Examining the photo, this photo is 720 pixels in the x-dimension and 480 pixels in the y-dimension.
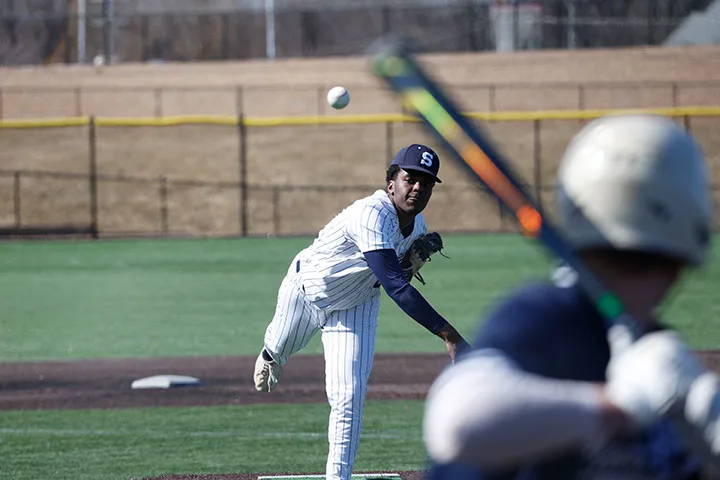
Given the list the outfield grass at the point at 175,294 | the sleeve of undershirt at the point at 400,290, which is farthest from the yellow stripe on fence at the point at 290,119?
the sleeve of undershirt at the point at 400,290

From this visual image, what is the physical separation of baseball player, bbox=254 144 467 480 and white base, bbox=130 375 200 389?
367 centimetres

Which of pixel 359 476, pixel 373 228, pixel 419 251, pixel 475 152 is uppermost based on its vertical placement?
pixel 475 152

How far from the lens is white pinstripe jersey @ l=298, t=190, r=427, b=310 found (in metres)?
7.30

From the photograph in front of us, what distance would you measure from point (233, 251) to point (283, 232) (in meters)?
5.37

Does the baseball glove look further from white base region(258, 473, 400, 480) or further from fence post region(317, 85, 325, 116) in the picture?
fence post region(317, 85, 325, 116)

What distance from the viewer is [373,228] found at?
7.27 m

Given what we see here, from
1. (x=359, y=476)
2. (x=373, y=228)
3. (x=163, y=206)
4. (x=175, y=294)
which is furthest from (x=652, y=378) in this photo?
(x=163, y=206)

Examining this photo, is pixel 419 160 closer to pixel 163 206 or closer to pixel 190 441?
pixel 190 441

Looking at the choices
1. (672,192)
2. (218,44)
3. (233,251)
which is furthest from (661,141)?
(218,44)

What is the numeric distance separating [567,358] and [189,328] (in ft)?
45.9

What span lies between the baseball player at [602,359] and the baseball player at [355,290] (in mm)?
4519

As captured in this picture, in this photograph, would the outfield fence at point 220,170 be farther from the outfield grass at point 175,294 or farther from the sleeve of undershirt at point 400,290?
the sleeve of undershirt at point 400,290

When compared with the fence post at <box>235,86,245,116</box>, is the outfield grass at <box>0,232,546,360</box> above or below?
below

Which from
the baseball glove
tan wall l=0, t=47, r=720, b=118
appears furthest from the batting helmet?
tan wall l=0, t=47, r=720, b=118
